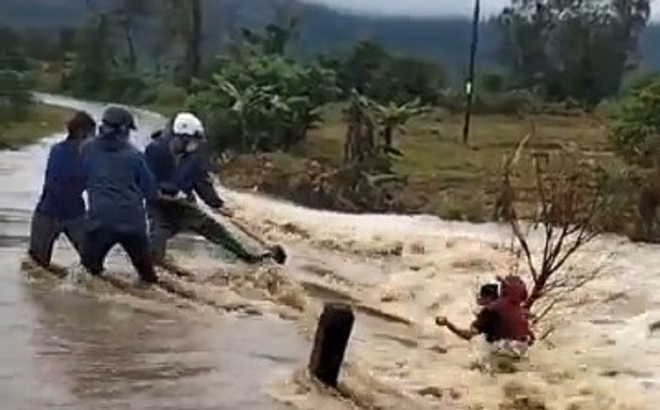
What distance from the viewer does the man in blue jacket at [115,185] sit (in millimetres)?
11609

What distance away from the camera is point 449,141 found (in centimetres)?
4219

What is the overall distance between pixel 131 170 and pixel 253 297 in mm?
1963

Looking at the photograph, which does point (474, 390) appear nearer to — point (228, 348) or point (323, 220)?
point (228, 348)

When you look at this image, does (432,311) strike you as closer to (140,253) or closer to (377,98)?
(140,253)

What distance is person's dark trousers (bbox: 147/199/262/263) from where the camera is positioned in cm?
1335

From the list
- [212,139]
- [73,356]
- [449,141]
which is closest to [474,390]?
[73,356]

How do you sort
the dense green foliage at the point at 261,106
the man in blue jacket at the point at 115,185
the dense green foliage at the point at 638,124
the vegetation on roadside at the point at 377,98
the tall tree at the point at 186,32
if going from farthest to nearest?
1. the tall tree at the point at 186,32
2. the dense green foliage at the point at 261,106
3. the vegetation on roadside at the point at 377,98
4. the dense green foliage at the point at 638,124
5. the man in blue jacket at the point at 115,185

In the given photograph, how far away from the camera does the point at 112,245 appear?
1193cm

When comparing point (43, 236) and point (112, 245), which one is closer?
point (112, 245)

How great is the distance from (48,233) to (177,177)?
128 centimetres

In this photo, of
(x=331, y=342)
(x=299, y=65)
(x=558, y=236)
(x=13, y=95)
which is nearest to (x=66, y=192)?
(x=331, y=342)

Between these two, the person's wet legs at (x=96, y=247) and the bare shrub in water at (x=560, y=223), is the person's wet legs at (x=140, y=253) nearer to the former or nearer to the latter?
the person's wet legs at (x=96, y=247)

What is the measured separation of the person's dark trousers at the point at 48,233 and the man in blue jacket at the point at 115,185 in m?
0.59

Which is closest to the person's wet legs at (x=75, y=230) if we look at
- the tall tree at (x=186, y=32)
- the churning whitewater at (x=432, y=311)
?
the churning whitewater at (x=432, y=311)
